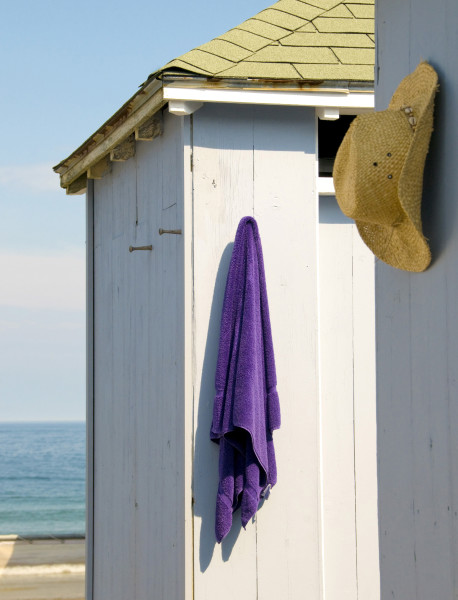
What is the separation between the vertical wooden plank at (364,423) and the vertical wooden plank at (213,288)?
0.61m

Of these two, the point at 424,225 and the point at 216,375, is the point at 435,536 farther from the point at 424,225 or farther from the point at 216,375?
the point at 216,375

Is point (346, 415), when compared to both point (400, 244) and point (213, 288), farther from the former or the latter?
point (400, 244)

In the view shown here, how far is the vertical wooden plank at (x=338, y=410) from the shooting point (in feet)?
13.9

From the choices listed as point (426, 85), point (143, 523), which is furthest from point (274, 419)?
point (426, 85)

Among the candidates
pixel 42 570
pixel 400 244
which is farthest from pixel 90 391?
pixel 400 244

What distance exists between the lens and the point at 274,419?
12.6 feet

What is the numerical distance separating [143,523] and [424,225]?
2861 millimetres

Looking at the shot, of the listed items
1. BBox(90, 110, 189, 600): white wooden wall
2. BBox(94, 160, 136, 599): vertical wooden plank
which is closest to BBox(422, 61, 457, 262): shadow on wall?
BBox(90, 110, 189, 600): white wooden wall

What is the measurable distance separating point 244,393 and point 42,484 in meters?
31.4

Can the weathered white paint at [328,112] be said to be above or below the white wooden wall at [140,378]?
above

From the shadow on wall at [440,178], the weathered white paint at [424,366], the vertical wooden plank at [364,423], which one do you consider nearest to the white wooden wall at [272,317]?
the vertical wooden plank at [364,423]

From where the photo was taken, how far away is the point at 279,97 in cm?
394

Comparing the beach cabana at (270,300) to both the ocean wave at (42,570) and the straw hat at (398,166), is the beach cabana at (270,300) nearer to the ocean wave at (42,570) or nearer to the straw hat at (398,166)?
the straw hat at (398,166)

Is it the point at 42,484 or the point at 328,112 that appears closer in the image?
the point at 328,112
